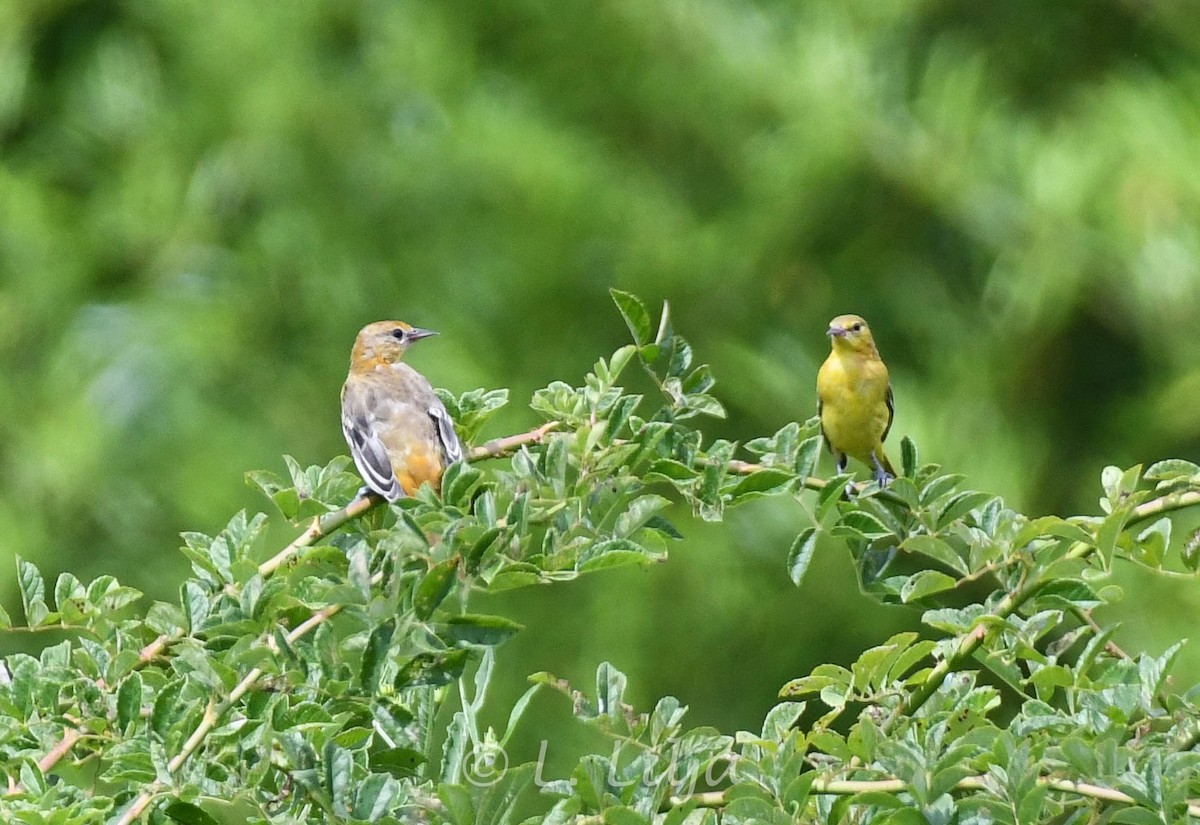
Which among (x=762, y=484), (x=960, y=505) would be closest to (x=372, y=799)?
(x=762, y=484)

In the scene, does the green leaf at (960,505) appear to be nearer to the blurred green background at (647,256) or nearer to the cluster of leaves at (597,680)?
the cluster of leaves at (597,680)

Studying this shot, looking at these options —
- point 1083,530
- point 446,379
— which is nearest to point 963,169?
point 446,379

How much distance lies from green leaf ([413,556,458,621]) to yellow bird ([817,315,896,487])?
247 cm

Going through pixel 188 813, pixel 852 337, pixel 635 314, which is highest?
pixel 852 337

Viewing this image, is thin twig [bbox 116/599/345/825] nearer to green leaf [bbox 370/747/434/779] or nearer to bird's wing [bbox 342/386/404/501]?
green leaf [bbox 370/747/434/779]

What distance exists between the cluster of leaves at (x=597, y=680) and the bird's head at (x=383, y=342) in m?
3.04

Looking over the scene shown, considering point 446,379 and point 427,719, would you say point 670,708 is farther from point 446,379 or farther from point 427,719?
point 446,379

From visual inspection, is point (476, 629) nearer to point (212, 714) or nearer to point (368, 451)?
point (212, 714)

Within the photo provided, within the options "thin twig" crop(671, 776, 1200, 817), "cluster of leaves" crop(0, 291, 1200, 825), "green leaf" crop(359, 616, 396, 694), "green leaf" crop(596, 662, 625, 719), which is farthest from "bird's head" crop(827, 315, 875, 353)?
"green leaf" crop(359, 616, 396, 694)

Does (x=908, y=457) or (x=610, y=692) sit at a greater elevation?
(x=908, y=457)

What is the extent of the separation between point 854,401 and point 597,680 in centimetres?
235

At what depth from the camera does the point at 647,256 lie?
748 centimetres

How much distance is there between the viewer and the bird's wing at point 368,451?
3502 millimetres

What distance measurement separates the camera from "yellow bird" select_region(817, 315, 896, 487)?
164 inches
